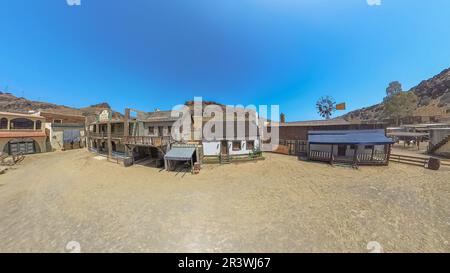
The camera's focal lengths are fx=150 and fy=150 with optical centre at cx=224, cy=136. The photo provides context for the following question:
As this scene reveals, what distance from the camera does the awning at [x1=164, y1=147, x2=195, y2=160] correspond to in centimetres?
1609

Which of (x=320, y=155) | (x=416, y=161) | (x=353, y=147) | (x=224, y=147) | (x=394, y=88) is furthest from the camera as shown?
(x=394, y=88)

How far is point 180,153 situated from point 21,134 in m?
31.4

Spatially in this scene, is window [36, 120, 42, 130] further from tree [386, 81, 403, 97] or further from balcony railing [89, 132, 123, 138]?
tree [386, 81, 403, 97]

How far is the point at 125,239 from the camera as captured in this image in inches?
256

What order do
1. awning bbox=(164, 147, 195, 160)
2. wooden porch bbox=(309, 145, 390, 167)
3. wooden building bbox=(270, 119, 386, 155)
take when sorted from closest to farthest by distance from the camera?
awning bbox=(164, 147, 195, 160), wooden porch bbox=(309, 145, 390, 167), wooden building bbox=(270, 119, 386, 155)

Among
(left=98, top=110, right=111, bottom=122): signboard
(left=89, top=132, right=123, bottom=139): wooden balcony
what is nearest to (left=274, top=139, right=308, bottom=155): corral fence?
(left=89, top=132, right=123, bottom=139): wooden balcony

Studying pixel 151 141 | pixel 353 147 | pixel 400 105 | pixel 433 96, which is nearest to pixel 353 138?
pixel 353 147

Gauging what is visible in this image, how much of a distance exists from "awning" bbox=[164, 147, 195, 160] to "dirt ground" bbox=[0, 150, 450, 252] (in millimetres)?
2144

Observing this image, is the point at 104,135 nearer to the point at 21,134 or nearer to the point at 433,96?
the point at 21,134

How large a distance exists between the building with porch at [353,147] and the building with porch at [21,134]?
153ft

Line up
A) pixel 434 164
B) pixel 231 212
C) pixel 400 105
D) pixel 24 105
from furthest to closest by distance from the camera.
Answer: pixel 24 105 → pixel 400 105 → pixel 434 164 → pixel 231 212

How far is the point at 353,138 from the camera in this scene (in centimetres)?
1830

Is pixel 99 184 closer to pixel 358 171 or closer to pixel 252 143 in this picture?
pixel 252 143

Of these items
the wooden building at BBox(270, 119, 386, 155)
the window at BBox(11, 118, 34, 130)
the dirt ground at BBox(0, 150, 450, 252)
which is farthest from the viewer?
the window at BBox(11, 118, 34, 130)
